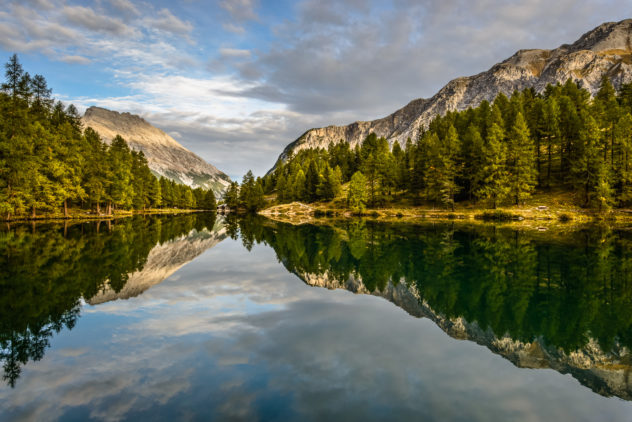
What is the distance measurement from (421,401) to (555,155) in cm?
8802

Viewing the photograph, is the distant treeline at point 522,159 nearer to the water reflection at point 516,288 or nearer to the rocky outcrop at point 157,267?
the water reflection at point 516,288

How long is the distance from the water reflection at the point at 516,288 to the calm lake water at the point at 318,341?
0.09m

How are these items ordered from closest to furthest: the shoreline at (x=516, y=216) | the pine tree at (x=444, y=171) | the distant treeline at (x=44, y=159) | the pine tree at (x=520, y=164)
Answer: the distant treeline at (x=44, y=159), the shoreline at (x=516, y=216), the pine tree at (x=520, y=164), the pine tree at (x=444, y=171)

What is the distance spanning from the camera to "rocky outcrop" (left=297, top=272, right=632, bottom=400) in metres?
8.27

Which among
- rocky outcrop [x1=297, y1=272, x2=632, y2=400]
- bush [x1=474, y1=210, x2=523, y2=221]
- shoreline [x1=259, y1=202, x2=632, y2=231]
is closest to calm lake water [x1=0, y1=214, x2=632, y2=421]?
rocky outcrop [x1=297, y1=272, x2=632, y2=400]

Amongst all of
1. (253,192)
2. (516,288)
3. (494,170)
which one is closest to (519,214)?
(494,170)

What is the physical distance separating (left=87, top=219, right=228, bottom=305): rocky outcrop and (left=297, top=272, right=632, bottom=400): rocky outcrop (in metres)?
13.8

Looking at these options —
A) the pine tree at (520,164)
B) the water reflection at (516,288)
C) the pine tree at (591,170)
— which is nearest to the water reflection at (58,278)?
the water reflection at (516,288)

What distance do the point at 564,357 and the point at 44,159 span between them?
239 feet

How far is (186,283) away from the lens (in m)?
19.1

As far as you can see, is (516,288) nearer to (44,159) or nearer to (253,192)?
(44,159)

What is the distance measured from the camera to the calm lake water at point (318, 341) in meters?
7.18

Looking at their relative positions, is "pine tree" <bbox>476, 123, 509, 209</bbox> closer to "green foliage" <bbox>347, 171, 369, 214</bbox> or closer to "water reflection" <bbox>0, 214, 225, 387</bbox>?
"green foliage" <bbox>347, 171, 369, 214</bbox>

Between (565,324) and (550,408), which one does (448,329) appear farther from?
(550,408)
